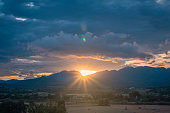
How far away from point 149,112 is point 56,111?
2350cm

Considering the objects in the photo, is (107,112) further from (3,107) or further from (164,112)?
(3,107)

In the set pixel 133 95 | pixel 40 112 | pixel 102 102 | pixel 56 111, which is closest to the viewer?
pixel 40 112

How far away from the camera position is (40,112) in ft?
69.3

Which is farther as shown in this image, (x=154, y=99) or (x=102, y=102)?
(x=154, y=99)

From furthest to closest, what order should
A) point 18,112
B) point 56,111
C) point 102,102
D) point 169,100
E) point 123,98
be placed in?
point 123,98, point 169,100, point 102,102, point 18,112, point 56,111

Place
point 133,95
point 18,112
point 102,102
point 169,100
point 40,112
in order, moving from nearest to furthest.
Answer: point 40,112 < point 18,112 < point 102,102 < point 169,100 < point 133,95

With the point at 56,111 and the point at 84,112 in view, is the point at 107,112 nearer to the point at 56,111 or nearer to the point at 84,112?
the point at 84,112

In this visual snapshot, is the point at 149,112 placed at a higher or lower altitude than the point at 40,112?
lower

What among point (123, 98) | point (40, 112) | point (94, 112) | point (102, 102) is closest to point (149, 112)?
point (94, 112)

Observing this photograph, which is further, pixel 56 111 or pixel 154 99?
pixel 154 99

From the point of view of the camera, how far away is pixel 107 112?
39125 mm

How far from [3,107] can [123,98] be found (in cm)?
4807

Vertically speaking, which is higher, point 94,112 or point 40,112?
point 40,112

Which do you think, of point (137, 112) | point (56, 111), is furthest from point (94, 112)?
point (56, 111)
